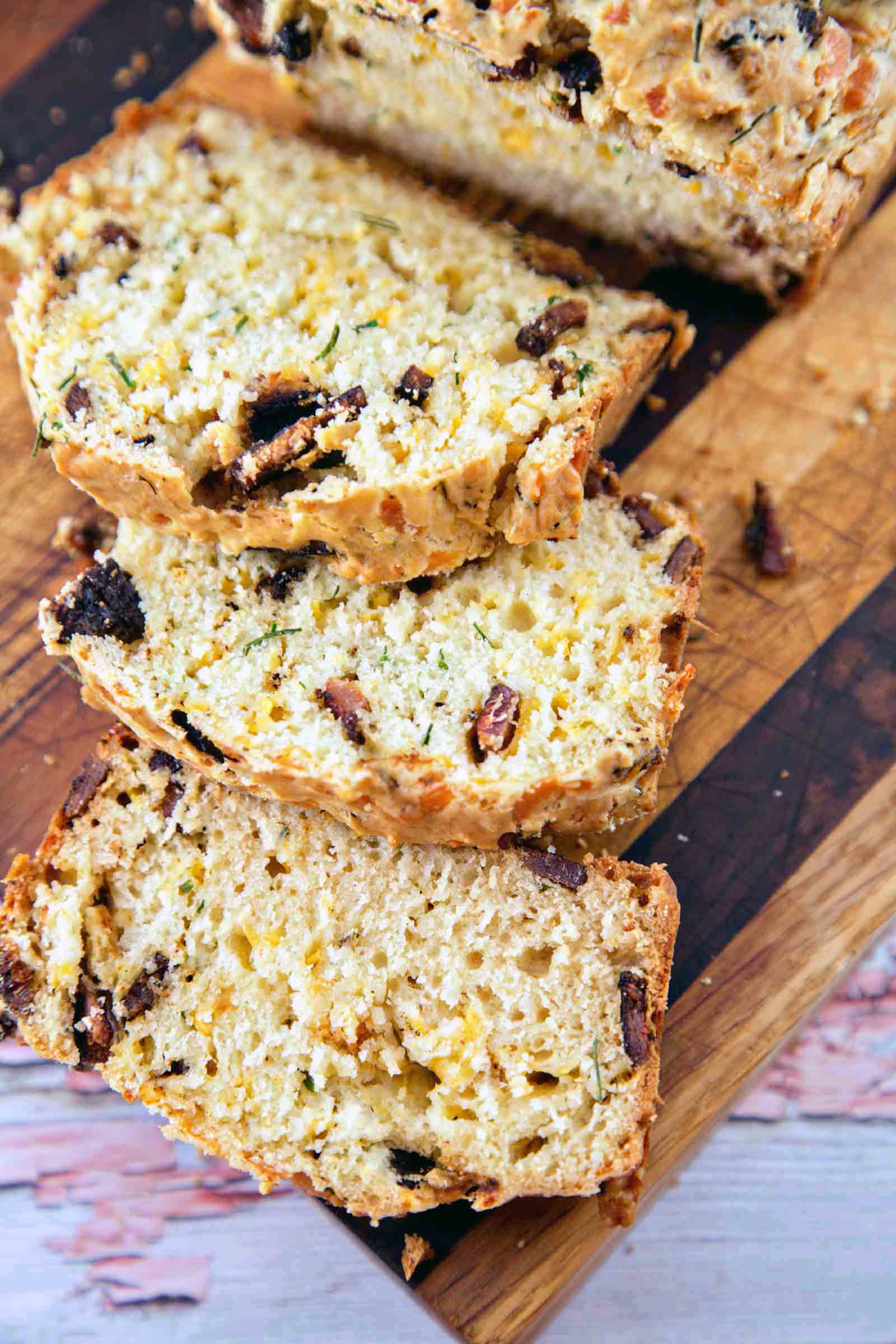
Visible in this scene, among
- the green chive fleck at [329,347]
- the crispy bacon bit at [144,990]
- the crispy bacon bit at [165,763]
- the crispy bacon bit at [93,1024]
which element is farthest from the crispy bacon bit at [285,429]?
the crispy bacon bit at [93,1024]

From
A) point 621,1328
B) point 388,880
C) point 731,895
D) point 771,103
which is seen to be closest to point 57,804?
point 388,880

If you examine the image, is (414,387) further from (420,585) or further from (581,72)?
(581,72)

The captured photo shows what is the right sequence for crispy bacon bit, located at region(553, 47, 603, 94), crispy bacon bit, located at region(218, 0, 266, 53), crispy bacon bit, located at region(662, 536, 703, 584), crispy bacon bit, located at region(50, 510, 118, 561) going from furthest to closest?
crispy bacon bit, located at region(50, 510, 118, 561) < crispy bacon bit, located at region(218, 0, 266, 53) < crispy bacon bit, located at region(662, 536, 703, 584) < crispy bacon bit, located at region(553, 47, 603, 94)

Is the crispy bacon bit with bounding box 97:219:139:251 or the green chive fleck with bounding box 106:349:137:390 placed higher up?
the crispy bacon bit with bounding box 97:219:139:251

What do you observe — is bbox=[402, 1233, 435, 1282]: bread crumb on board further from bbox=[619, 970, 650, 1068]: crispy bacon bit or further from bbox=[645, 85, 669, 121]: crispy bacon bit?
bbox=[645, 85, 669, 121]: crispy bacon bit

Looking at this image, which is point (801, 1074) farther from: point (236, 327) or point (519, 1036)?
point (236, 327)

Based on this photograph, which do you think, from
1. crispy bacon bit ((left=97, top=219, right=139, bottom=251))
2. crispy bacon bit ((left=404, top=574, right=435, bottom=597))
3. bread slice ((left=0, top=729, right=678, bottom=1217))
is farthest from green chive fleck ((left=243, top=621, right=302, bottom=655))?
crispy bacon bit ((left=97, top=219, right=139, bottom=251))

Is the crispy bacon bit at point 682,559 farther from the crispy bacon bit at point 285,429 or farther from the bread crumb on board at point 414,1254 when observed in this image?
the bread crumb on board at point 414,1254
